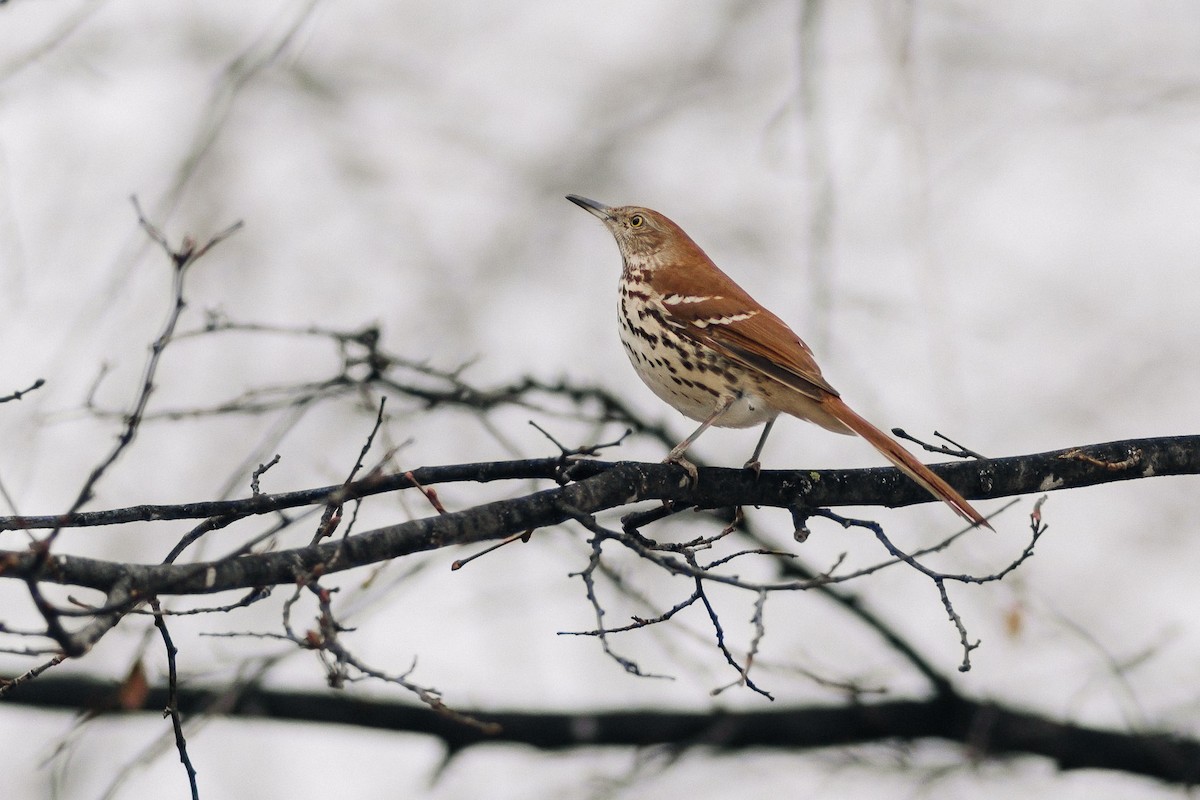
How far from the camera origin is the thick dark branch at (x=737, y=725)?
6.13 m

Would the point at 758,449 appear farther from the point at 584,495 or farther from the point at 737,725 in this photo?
the point at 737,725

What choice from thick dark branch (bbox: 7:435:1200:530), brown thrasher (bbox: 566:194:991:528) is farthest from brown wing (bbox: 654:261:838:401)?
thick dark branch (bbox: 7:435:1200:530)

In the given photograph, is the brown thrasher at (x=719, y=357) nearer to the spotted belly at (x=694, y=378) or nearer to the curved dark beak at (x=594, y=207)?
the spotted belly at (x=694, y=378)

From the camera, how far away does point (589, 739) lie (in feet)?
20.9

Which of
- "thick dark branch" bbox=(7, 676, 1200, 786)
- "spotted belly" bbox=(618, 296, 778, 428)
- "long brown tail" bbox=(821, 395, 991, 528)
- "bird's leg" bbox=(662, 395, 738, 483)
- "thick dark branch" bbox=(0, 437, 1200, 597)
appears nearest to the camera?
"thick dark branch" bbox=(0, 437, 1200, 597)

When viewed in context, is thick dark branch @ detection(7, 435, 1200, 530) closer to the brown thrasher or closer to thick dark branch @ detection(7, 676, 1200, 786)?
the brown thrasher

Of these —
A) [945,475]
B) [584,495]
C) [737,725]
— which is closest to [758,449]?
[945,475]

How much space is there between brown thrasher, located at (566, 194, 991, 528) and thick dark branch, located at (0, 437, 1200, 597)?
0.49 meters

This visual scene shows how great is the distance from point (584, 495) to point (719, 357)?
1.83 m

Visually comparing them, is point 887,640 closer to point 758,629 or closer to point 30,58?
point 758,629

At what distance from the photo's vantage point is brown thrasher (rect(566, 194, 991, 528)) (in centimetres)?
471

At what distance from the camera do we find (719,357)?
16.3ft

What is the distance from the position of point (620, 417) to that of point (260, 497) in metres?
2.89

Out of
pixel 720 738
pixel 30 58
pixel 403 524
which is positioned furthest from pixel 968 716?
pixel 30 58
